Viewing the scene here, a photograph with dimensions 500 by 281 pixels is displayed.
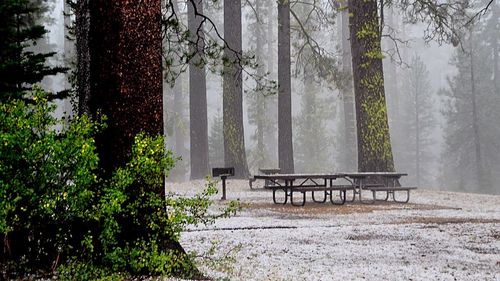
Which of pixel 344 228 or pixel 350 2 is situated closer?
pixel 344 228

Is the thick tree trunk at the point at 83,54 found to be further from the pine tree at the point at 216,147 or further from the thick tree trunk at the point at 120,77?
the pine tree at the point at 216,147

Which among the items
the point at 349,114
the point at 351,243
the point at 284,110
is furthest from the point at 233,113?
the point at 351,243

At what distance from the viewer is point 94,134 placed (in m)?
5.24

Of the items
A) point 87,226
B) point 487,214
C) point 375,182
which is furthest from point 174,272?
point 375,182

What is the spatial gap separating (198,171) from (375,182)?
360 inches

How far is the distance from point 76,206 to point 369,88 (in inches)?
500

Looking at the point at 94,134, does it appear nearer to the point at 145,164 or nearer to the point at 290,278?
the point at 145,164

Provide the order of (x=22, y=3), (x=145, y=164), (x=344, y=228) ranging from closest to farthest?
1. (x=145, y=164)
2. (x=22, y=3)
3. (x=344, y=228)

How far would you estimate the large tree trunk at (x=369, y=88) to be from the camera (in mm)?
15930

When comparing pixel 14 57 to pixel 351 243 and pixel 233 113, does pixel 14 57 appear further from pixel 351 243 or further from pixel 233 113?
pixel 233 113

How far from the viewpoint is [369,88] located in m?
16.2

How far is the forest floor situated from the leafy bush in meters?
0.62

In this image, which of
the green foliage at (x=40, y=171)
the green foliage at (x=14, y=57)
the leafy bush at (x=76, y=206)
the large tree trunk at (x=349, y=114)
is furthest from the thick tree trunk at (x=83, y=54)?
the large tree trunk at (x=349, y=114)

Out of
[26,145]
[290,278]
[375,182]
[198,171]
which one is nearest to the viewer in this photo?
[26,145]
